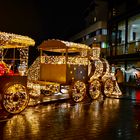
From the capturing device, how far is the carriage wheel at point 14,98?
395 inches

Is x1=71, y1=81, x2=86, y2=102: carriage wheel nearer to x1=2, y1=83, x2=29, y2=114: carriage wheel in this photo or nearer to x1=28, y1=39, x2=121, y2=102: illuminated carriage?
x1=28, y1=39, x2=121, y2=102: illuminated carriage

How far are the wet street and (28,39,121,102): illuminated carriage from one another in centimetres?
118

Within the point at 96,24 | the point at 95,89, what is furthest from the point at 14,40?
the point at 96,24

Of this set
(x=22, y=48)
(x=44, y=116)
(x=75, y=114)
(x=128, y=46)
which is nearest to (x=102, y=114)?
(x=75, y=114)

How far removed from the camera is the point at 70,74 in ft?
45.3

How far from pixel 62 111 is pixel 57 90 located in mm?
2390

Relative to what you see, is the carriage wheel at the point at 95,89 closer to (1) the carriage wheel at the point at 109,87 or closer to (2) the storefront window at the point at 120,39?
(1) the carriage wheel at the point at 109,87

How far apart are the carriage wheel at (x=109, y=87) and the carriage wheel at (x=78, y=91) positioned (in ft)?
7.85

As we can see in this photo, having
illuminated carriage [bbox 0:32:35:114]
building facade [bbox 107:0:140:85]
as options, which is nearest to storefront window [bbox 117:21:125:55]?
building facade [bbox 107:0:140:85]

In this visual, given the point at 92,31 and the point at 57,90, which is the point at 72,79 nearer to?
the point at 57,90

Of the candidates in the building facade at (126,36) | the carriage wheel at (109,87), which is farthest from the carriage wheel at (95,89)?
the building facade at (126,36)

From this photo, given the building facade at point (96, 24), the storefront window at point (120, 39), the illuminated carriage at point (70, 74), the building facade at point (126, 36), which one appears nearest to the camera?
the illuminated carriage at point (70, 74)

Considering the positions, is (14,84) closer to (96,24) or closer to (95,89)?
(95,89)

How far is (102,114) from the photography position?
10.9m
